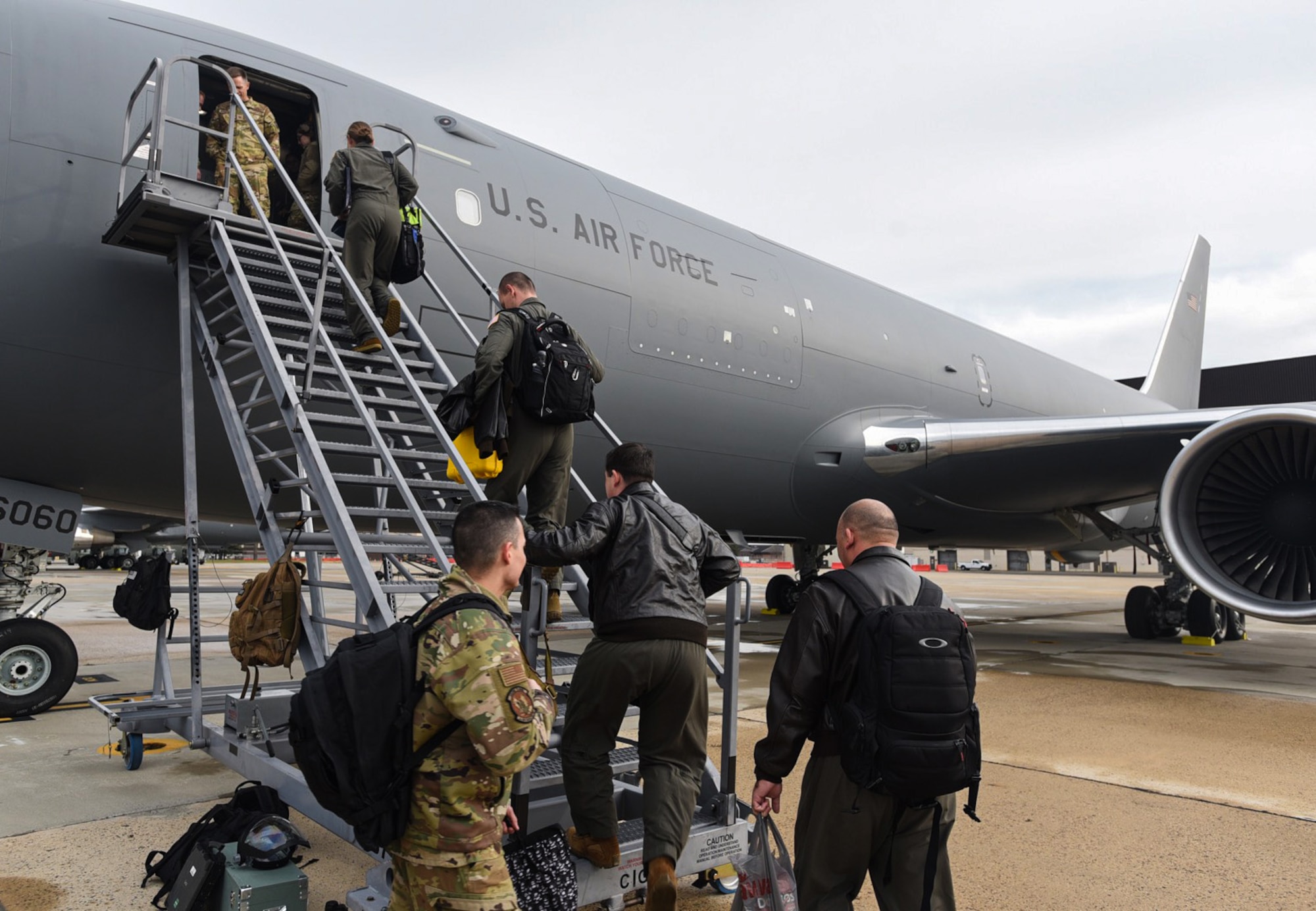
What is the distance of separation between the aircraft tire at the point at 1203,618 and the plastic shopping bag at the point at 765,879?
12783mm

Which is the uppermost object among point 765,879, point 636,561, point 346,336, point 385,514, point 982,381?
point 982,381

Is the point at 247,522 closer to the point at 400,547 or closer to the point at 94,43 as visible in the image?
the point at 94,43

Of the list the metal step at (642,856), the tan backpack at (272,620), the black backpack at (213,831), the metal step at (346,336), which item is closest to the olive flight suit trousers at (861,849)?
the metal step at (642,856)

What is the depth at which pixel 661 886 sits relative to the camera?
2762mm

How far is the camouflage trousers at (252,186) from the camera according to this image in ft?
17.6

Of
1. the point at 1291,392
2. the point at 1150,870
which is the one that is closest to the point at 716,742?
the point at 1150,870

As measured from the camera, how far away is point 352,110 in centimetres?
618

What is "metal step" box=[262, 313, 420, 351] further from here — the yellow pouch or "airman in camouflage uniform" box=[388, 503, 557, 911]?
"airman in camouflage uniform" box=[388, 503, 557, 911]

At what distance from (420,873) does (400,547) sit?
1639 mm

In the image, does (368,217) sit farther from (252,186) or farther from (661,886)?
(661,886)

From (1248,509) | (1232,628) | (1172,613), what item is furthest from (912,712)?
(1232,628)

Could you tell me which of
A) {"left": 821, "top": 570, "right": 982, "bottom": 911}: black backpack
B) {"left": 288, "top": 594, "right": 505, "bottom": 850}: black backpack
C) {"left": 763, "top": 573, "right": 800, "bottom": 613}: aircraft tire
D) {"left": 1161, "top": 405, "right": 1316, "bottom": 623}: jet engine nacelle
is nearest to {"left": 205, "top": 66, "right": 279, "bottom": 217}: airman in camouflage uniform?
{"left": 288, "top": 594, "right": 505, "bottom": 850}: black backpack

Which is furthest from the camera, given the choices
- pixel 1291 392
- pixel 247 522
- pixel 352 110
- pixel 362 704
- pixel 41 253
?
pixel 1291 392

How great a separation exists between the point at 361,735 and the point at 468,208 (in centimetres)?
508
